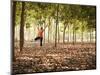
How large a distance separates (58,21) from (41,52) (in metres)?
0.49

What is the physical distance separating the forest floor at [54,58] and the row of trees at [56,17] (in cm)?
12

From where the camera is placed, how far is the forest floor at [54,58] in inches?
97.7

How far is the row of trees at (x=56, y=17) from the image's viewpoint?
2.48m

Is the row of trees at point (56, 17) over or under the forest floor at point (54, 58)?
over

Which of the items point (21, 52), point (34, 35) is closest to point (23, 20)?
point (34, 35)

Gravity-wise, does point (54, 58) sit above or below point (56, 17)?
below

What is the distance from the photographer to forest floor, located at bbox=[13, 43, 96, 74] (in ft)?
8.14

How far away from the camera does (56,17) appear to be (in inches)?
103

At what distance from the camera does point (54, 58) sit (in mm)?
2602

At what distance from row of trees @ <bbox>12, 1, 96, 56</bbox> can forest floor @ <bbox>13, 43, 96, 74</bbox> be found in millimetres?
122

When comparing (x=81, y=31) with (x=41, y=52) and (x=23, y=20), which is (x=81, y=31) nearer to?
(x=41, y=52)

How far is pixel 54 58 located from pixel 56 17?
0.57 metres

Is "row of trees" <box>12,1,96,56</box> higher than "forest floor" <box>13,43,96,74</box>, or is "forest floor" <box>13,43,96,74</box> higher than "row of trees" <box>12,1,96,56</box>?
"row of trees" <box>12,1,96,56</box>

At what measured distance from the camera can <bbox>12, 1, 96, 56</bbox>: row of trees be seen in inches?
97.7
